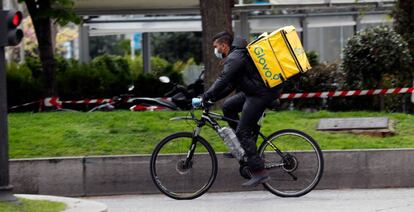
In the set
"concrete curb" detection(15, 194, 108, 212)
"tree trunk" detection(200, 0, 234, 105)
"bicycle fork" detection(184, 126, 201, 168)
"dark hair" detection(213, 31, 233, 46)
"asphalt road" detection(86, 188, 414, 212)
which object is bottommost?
"asphalt road" detection(86, 188, 414, 212)

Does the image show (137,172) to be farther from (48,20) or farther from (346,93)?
(48,20)

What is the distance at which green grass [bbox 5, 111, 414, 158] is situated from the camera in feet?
39.5

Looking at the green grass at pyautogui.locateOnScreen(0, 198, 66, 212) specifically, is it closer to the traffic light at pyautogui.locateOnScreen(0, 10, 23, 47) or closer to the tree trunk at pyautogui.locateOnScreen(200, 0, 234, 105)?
the traffic light at pyautogui.locateOnScreen(0, 10, 23, 47)

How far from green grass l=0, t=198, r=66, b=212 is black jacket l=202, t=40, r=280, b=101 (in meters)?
2.00

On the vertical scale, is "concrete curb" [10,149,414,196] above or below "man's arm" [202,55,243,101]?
below

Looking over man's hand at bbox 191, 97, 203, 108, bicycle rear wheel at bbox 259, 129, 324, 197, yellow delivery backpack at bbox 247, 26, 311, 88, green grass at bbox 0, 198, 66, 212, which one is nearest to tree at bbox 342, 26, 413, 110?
bicycle rear wheel at bbox 259, 129, 324, 197

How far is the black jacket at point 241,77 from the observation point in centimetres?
1028

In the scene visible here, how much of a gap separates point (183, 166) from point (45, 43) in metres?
10.8

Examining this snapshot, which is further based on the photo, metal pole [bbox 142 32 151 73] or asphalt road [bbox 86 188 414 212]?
metal pole [bbox 142 32 151 73]

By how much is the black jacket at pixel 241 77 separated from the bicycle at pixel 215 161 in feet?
1.13

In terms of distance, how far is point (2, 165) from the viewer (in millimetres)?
9461

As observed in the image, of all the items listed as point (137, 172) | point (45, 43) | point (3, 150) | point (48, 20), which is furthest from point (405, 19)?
point (3, 150)

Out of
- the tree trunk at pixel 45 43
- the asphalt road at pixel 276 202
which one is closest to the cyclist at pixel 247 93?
the asphalt road at pixel 276 202

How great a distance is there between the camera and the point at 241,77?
1037 cm
